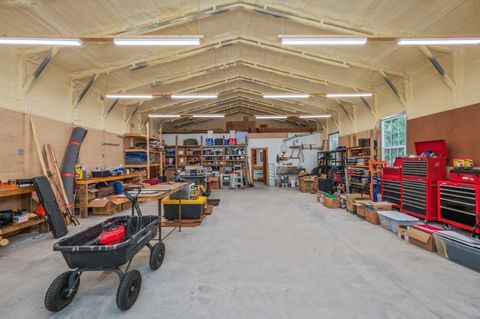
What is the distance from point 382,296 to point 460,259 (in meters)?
1.50

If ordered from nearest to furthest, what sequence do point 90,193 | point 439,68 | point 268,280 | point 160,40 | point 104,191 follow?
point 268,280 < point 160,40 < point 439,68 < point 90,193 < point 104,191

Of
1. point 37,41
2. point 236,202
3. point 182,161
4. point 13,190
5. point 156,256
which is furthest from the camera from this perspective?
point 182,161

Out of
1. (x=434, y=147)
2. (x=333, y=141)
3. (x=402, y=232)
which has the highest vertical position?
(x=333, y=141)

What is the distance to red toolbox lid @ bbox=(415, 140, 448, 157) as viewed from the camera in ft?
15.0

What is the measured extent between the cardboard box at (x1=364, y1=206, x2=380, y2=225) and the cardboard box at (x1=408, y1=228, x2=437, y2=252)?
3.16ft

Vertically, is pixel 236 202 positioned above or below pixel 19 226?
below

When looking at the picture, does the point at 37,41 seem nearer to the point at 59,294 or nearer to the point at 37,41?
the point at 37,41

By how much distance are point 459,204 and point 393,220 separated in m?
1.09

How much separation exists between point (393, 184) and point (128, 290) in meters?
5.72

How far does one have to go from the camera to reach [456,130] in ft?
14.3

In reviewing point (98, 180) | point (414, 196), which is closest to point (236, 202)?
point (98, 180)

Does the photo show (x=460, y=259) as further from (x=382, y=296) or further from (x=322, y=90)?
(x=322, y=90)

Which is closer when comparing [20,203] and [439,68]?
[20,203]

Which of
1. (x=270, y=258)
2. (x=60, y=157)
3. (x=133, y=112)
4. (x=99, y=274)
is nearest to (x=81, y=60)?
(x=60, y=157)
